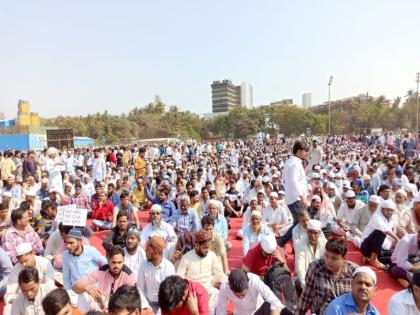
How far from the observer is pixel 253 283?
301 cm

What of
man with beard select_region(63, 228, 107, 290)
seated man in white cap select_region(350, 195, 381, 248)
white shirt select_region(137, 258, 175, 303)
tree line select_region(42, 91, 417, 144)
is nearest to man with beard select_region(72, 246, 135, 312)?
white shirt select_region(137, 258, 175, 303)

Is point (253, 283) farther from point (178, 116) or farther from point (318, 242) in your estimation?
point (178, 116)

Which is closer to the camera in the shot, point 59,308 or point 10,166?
point 59,308

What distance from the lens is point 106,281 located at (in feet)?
10.6

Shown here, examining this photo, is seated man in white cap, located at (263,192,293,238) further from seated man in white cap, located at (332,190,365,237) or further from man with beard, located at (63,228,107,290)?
man with beard, located at (63,228,107,290)

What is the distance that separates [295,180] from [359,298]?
2336mm

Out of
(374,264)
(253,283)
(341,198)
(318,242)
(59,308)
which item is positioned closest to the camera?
(59,308)

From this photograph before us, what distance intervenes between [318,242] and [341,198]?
12.3ft

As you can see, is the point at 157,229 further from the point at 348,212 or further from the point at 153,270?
the point at 348,212

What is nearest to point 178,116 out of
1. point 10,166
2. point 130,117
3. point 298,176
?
point 130,117

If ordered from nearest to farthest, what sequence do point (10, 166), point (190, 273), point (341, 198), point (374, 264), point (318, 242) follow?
1. point (190, 273)
2. point (318, 242)
3. point (374, 264)
4. point (341, 198)
5. point (10, 166)

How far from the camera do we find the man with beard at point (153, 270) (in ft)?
11.5

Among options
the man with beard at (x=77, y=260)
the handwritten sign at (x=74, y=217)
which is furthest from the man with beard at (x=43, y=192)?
the man with beard at (x=77, y=260)

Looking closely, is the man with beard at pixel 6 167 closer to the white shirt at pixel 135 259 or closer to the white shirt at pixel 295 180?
the white shirt at pixel 135 259
